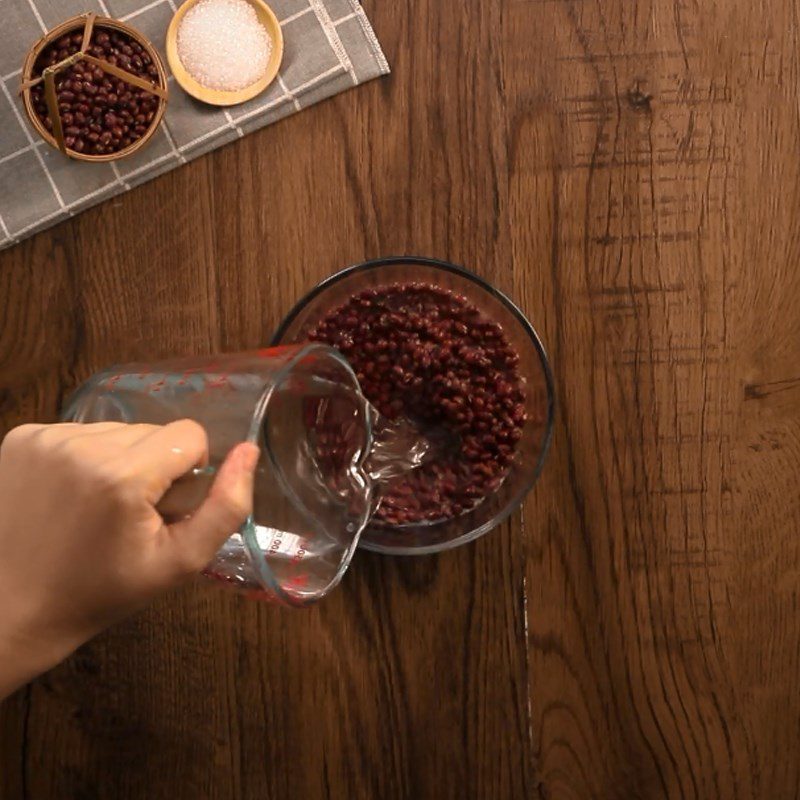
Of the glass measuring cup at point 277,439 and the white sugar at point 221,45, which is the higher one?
the white sugar at point 221,45

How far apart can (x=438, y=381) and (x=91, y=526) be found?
47cm

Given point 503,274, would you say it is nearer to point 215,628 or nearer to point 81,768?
point 215,628

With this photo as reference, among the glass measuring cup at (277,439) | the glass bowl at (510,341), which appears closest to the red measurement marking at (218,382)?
the glass measuring cup at (277,439)

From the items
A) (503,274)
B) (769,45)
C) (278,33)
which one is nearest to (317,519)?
(503,274)

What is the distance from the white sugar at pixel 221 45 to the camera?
1129 mm

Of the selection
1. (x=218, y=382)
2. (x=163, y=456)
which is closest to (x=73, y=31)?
(x=218, y=382)

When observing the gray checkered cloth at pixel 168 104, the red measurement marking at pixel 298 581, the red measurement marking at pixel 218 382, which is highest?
the gray checkered cloth at pixel 168 104

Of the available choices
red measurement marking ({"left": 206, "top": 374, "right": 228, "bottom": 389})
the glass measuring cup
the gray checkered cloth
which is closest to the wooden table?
the gray checkered cloth

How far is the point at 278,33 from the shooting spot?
1134mm

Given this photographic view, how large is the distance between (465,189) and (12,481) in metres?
0.68

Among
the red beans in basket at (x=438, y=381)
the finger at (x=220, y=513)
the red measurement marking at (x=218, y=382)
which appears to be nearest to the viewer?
the finger at (x=220, y=513)

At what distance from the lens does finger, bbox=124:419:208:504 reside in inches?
26.9

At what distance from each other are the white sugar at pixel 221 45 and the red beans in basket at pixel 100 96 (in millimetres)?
64

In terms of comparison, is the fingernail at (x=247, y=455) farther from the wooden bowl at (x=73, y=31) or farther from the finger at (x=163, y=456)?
the wooden bowl at (x=73, y=31)
